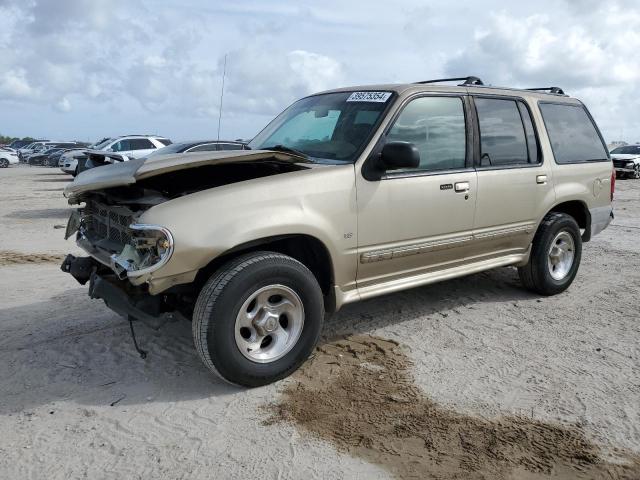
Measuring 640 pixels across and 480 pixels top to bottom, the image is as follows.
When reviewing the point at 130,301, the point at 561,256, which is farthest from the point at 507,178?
the point at 130,301

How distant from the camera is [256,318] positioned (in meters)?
3.70

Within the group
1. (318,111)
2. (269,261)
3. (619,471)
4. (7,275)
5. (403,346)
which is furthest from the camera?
(7,275)

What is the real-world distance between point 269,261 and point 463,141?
7.01 ft

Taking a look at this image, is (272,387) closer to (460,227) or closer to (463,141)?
(460,227)

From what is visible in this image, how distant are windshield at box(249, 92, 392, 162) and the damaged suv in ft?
0.04

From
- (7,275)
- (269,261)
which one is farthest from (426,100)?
Answer: (7,275)

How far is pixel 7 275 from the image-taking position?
652 centimetres

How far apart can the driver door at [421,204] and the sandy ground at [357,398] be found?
2.00 ft

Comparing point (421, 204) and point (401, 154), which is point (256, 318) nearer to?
point (401, 154)

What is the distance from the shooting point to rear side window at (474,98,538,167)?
493cm

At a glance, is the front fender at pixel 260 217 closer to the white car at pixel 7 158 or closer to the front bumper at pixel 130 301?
the front bumper at pixel 130 301

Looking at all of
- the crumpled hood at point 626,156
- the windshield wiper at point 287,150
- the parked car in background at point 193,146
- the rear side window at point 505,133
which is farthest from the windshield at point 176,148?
the crumpled hood at point 626,156

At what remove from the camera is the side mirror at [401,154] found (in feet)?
12.7

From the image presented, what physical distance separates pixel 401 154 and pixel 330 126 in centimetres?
88
